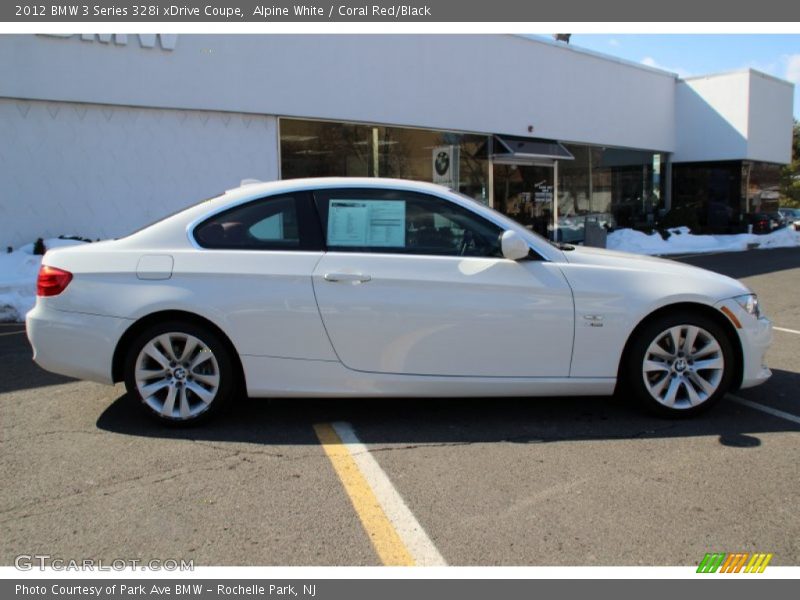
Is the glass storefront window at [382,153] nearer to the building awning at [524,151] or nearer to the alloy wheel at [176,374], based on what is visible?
the building awning at [524,151]

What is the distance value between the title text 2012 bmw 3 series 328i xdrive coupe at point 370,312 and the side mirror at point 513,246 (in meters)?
0.01

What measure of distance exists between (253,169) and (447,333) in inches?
341

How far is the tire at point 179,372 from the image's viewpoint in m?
4.15

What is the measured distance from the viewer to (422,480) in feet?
11.5

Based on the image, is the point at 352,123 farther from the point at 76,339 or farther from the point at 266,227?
the point at 76,339

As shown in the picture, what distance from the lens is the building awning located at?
15.8 m

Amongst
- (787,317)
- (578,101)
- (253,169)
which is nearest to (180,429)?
(787,317)

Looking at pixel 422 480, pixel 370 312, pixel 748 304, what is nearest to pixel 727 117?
pixel 748 304

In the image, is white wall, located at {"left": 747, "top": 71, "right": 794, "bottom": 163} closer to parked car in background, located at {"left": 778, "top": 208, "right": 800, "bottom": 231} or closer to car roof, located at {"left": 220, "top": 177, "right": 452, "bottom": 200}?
parked car in background, located at {"left": 778, "top": 208, "right": 800, "bottom": 231}

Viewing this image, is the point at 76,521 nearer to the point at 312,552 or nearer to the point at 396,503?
the point at 312,552

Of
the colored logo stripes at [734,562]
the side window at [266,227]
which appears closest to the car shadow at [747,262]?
the side window at [266,227]

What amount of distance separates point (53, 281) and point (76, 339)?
407 millimetres

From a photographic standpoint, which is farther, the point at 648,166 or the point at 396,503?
the point at 648,166

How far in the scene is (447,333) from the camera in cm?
412
